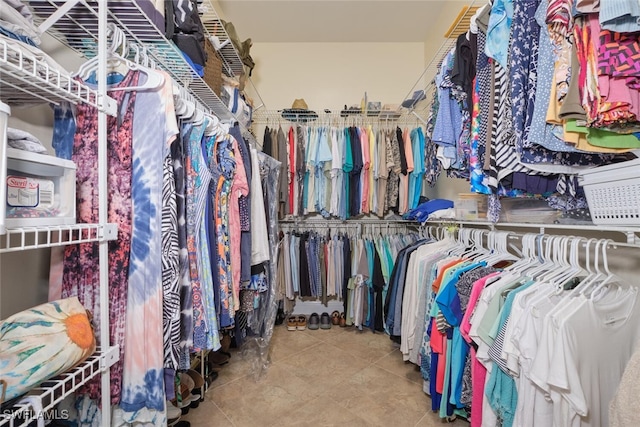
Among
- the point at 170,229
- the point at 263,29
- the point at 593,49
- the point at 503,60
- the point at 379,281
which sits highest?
the point at 263,29

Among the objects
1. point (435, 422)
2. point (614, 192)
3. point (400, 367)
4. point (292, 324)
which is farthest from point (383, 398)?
point (614, 192)

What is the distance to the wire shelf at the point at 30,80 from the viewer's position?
571mm

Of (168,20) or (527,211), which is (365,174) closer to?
(527,211)

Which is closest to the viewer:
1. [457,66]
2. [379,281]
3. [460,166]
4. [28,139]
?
[28,139]

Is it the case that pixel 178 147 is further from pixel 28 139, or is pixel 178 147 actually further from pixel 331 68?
pixel 331 68

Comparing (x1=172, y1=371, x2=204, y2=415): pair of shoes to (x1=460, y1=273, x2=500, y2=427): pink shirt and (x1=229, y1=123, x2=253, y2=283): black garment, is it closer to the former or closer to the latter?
(x1=229, y1=123, x2=253, y2=283): black garment

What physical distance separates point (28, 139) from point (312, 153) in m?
2.27

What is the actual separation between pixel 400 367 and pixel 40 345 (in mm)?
2111

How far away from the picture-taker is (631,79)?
750 millimetres

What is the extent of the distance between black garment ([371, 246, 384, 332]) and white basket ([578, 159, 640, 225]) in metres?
1.82

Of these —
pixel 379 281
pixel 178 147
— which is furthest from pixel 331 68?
pixel 178 147

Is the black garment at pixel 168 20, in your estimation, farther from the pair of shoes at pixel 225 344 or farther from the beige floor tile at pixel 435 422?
the beige floor tile at pixel 435 422

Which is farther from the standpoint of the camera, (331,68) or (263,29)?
(331,68)

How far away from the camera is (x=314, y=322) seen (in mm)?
2943
